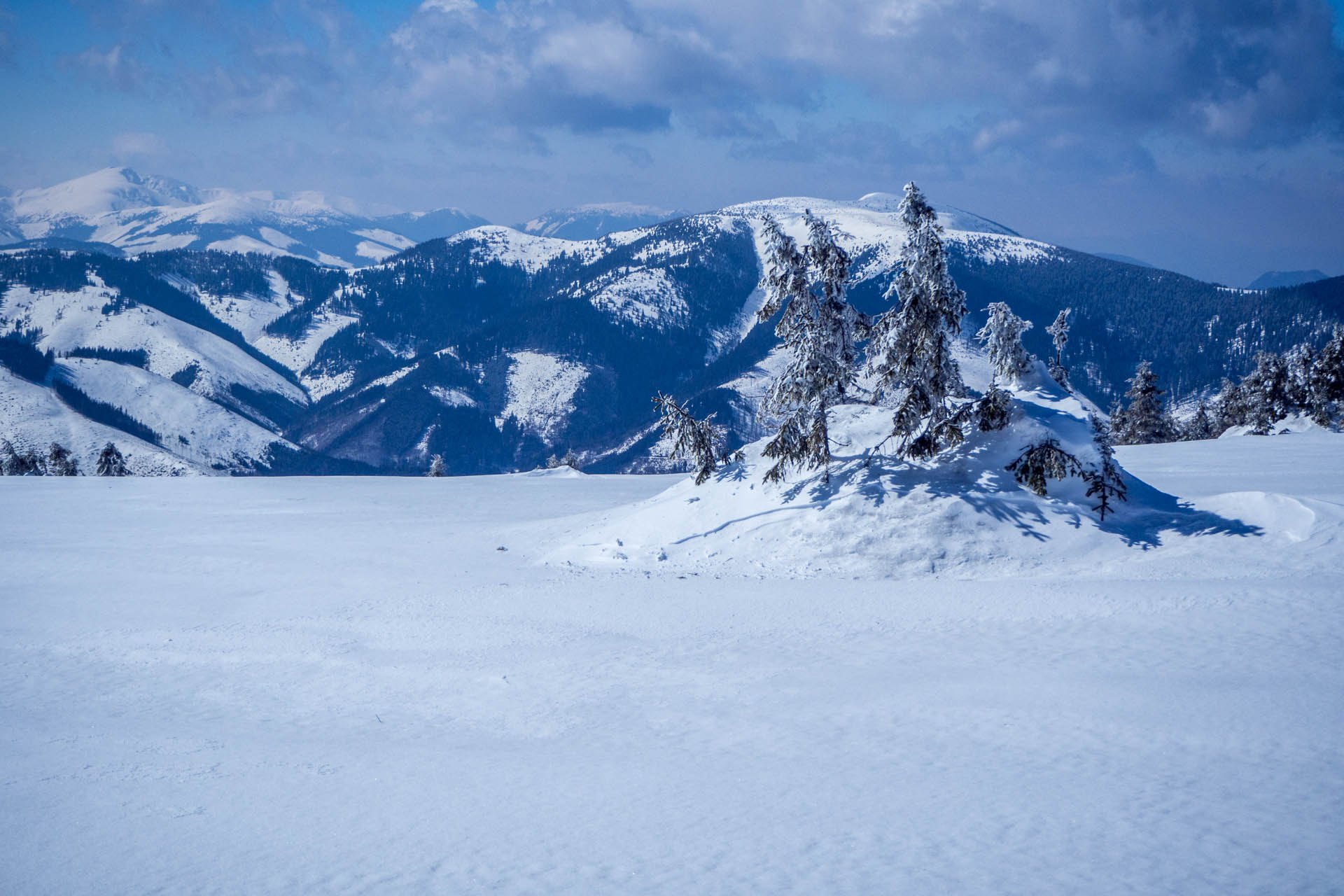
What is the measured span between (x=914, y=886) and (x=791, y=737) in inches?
109

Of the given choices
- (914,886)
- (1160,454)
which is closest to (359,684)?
(914,886)

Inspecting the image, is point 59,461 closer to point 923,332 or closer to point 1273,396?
point 923,332

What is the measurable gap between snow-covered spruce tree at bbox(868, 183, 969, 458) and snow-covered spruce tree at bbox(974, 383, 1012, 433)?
1.36 feet

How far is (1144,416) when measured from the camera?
57250mm

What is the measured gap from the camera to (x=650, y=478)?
34938 mm

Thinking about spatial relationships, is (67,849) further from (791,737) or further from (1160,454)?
(1160,454)

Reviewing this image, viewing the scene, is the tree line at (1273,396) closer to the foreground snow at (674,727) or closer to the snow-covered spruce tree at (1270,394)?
the snow-covered spruce tree at (1270,394)

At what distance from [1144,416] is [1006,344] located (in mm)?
45338

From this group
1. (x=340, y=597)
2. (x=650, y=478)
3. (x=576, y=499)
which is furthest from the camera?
(x=650, y=478)

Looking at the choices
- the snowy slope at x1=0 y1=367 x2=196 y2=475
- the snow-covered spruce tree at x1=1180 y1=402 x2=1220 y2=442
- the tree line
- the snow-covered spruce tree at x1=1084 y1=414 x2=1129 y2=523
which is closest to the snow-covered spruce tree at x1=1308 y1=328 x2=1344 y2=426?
the tree line

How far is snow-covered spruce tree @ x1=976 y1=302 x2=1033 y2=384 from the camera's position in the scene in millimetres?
20250

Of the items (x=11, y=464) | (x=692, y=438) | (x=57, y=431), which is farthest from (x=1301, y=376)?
(x=57, y=431)

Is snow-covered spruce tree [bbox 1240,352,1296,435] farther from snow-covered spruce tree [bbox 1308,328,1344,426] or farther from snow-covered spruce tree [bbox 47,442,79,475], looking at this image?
snow-covered spruce tree [bbox 47,442,79,475]

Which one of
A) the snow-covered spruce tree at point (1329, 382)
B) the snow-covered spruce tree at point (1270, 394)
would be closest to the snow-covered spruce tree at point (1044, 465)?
the snow-covered spruce tree at point (1329, 382)
